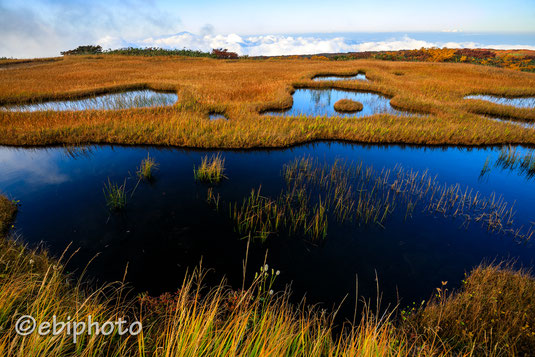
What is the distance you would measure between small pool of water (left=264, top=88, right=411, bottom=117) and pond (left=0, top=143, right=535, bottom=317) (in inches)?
299

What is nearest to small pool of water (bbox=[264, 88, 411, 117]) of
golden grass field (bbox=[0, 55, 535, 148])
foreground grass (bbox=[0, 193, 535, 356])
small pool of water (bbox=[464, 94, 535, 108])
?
golden grass field (bbox=[0, 55, 535, 148])

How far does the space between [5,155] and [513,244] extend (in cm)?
1736

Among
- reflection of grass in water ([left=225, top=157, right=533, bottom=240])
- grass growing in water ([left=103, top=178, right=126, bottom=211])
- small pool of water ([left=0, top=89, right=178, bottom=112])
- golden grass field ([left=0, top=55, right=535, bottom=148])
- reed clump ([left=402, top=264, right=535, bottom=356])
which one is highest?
small pool of water ([left=0, top=89, right=178, bottom=112])

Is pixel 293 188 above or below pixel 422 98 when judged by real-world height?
below

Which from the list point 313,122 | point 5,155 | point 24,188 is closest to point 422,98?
point 313,122

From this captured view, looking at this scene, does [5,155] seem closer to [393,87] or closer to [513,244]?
[513,244]

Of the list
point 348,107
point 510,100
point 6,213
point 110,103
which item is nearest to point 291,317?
point 6,213

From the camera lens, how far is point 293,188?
7520mm

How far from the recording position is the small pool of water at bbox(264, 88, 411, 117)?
15.4 m

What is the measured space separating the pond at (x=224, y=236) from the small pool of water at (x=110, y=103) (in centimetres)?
746

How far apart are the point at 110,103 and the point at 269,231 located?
16473 millimetres

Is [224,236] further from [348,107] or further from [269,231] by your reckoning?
[348,107]

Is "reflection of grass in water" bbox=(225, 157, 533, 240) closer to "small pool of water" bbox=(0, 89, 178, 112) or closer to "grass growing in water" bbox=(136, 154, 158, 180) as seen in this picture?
"grass growing in water" bbox=(136, 154, 158, 180)

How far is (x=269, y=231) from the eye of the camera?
18.7ft
